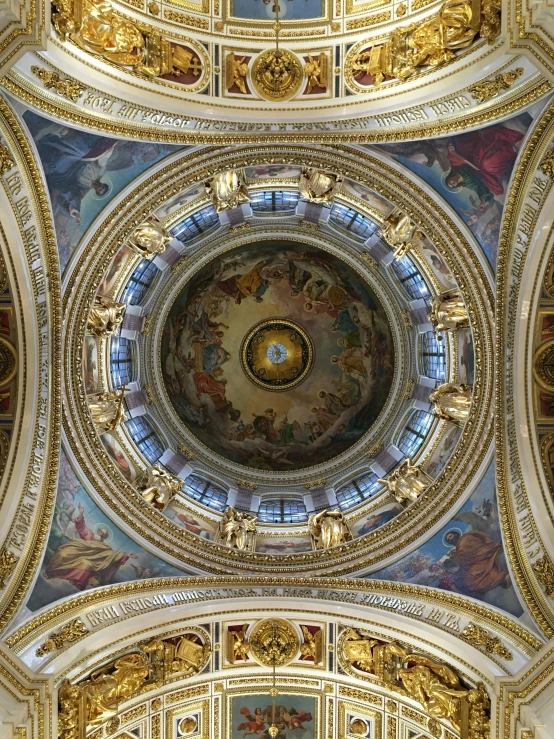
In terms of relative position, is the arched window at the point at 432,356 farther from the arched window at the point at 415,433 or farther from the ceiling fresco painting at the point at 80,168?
the ceiling fresco painting at the point at 80,168

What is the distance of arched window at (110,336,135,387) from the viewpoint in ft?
73.5

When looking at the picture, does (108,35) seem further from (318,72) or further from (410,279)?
(410,279)

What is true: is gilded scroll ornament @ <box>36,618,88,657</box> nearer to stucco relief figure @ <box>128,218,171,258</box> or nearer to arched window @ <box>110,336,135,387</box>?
arched window @ <box>110,336,135,387</box>

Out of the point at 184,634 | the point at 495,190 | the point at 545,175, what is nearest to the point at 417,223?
the point at 495,190

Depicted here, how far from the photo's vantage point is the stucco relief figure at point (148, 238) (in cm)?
1903

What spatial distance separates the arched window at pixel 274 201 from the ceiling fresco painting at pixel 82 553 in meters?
11.0

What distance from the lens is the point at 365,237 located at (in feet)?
75.0

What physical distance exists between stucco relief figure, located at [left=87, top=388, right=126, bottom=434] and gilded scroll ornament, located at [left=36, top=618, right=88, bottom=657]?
234 inches

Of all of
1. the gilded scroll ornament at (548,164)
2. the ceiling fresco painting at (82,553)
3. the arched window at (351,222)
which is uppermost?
the arched window at (351,222)

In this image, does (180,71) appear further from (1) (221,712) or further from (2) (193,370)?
(1) (221,712)

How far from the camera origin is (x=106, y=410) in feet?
66.3

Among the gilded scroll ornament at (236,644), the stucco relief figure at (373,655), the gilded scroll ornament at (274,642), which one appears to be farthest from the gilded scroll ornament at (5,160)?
the stucco relief figure at (373,655)

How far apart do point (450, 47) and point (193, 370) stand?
1742cm

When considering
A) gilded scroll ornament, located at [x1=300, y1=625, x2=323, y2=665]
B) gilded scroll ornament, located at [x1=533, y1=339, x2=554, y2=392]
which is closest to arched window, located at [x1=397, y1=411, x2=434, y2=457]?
gilded scroll ornament, located at [x1=533, y1=339, x2=554, y2=392]
